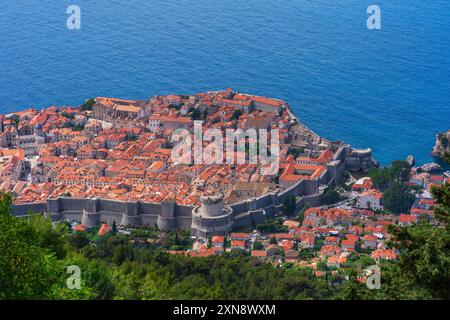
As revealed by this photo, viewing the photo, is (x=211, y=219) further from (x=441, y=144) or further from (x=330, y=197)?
(x=441, y=144)

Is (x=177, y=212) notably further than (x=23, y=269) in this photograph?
Yes

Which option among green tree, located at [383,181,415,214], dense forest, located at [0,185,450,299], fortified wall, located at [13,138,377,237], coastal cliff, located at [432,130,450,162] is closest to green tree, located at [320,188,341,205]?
fortified wall, located at [13,138,377,237]

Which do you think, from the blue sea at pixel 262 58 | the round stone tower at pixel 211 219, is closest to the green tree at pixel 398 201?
the round stone tower at pixel 211 219

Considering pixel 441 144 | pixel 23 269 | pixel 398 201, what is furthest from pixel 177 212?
pixel 23 269

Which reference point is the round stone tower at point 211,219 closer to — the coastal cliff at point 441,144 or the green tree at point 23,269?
the green tree at point 23,269

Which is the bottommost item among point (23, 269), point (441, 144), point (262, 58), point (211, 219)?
point (211, 219)
